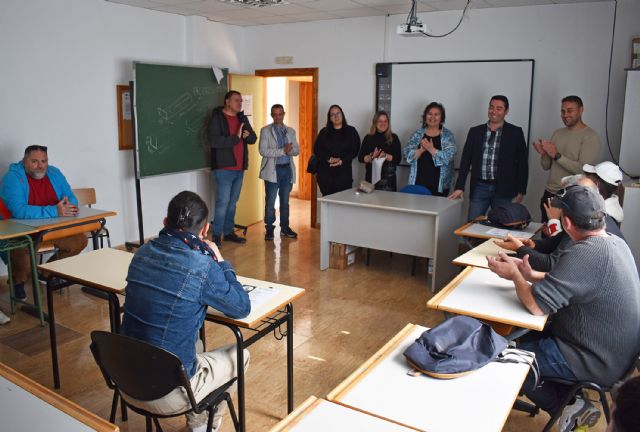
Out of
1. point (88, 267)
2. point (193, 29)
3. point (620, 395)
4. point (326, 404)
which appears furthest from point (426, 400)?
point (193, 29)

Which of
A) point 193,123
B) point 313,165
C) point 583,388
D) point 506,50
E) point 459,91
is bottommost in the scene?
point 583,388

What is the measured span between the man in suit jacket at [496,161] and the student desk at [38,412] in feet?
13.9

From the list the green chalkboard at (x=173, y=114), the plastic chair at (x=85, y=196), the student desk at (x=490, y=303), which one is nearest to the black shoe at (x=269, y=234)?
the green chalkboard at (x=173, y=114)

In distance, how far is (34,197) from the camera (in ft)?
14.8

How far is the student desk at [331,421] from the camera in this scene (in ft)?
5.23

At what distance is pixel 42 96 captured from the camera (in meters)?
5.17

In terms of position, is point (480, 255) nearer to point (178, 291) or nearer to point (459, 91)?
point (178, 291)

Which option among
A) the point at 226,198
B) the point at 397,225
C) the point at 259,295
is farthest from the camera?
the point at 226,198

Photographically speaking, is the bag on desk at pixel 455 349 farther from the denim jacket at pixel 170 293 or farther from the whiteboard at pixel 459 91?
the whiteboard at pixel 459 91

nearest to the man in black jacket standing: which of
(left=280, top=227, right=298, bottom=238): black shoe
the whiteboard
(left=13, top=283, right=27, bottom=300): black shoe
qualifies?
(left=280, top=227, right=298, bottom=238): black shoe

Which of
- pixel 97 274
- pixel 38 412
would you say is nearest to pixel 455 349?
pixel 38 412

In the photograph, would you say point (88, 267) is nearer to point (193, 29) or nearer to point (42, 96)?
point (42, 96)

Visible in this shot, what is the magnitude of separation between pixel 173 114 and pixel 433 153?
288 centimetres

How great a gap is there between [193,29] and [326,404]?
228 inches
